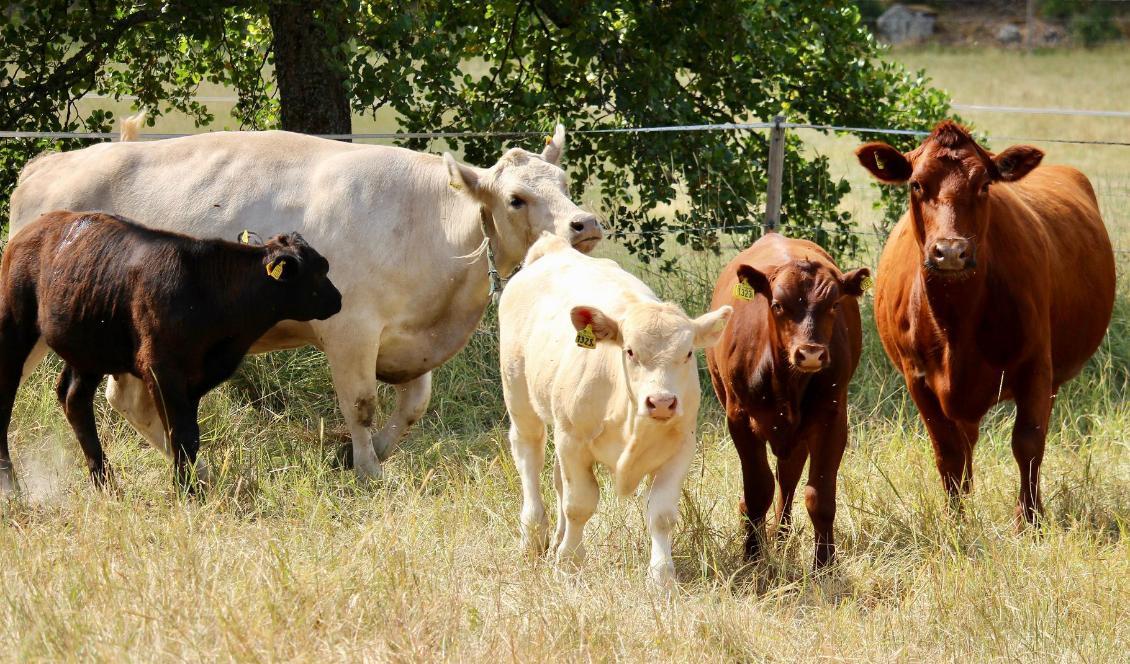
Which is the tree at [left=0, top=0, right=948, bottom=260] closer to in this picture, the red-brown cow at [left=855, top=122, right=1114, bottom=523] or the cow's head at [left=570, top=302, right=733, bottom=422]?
the red-brown cow at [left=855, top=122, right=1114, bottom=523]

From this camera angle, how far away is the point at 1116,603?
14.9 feet

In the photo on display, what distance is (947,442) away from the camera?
573cm

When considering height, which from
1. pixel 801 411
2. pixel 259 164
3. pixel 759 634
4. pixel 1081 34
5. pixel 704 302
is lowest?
pixel 1081 34

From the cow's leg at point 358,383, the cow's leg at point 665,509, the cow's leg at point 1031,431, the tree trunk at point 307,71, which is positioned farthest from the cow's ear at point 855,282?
the tree trunk at point 307,71

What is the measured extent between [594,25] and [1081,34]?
31649 mm

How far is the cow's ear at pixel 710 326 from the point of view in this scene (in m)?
4.42

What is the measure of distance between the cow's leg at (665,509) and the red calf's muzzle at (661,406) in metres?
0.46

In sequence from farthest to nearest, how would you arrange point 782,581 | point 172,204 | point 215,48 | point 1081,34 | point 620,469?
point 1081,34 < point 215,48 < point 172,204 < point 782,581 < point 620,469

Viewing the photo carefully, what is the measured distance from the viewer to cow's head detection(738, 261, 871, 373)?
181 inches

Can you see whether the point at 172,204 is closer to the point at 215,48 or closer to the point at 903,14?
the point at 215,48

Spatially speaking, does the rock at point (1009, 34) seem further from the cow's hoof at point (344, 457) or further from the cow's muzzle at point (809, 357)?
the cow's muzzle at point (809, 357)

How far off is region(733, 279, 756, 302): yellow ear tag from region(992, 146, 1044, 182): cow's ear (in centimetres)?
119

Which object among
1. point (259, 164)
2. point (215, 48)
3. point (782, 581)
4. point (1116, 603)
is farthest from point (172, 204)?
point (1116, 603)

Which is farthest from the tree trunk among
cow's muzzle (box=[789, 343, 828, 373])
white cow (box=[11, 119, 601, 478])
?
cow's muzzle (box=[789, 343, 828, 373])
